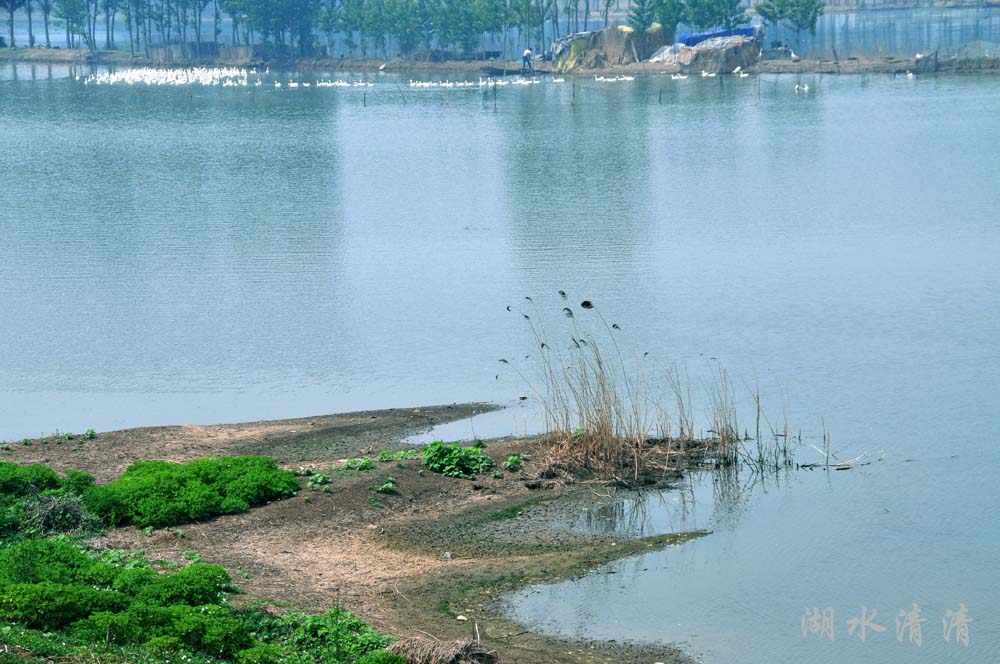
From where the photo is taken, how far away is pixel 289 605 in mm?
10859

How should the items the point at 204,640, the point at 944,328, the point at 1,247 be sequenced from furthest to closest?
the point at 1,247
the point at 944,328
the point at 204,640

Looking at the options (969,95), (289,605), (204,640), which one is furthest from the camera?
(969,95)

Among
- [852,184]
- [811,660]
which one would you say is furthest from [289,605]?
[852,184]

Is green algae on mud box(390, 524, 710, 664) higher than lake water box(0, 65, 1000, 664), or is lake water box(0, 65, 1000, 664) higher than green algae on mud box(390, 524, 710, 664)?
lake water box(0, 65, 1000, 664)

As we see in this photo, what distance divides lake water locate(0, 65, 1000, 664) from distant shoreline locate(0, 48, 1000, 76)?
1446 inches

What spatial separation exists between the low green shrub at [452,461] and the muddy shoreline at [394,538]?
158mm

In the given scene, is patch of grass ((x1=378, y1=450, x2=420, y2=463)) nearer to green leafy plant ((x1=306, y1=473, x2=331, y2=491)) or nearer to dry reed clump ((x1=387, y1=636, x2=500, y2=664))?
green leafy plant ((x1=306, y1=473, x2=331, y2=491))

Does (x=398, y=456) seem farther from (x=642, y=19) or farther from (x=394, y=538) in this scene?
(x=642, y=19)

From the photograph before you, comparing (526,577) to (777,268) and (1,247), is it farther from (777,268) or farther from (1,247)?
(1,247)

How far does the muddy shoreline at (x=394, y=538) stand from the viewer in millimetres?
11227

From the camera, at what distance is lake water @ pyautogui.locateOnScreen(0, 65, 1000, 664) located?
42.8 ft

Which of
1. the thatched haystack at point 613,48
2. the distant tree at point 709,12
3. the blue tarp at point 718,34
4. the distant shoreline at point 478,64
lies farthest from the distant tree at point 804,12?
the thatched haystack at point 613,48

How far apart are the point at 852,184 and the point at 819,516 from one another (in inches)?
1113

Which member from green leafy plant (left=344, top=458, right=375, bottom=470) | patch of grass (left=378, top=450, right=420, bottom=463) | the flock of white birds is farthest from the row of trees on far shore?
green leafy plant (left=344, top=458, right=375, bottom=470)
